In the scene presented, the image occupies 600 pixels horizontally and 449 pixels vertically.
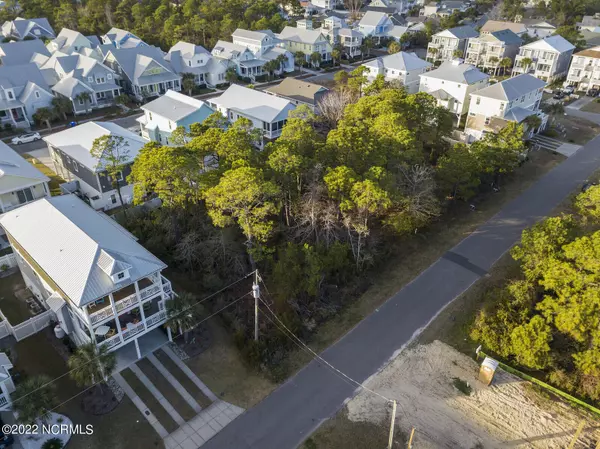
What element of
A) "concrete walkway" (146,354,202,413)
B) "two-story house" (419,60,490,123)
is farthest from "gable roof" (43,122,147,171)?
"two-story house" (419,60,490,123)

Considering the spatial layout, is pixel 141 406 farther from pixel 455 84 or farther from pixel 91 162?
pixel 455 84

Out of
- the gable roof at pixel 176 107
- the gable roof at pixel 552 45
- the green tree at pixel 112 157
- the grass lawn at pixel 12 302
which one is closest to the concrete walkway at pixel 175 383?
the grass lawn at pixel 12 302

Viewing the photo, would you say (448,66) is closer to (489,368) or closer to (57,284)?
(489,368)

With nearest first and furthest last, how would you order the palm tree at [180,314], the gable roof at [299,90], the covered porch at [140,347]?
the covered porch at [140,347]
the palm tree at [180,314]
the gable roof at [299,90]

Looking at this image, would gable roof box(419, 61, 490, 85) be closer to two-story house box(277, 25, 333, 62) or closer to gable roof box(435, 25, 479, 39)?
gable roof box(435, 25, 479, 39)

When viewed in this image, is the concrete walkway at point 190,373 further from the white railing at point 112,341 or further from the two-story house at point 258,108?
the two-story house at point 258,108

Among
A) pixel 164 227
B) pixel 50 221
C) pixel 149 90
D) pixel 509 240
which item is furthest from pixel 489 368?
pixel 149 90
